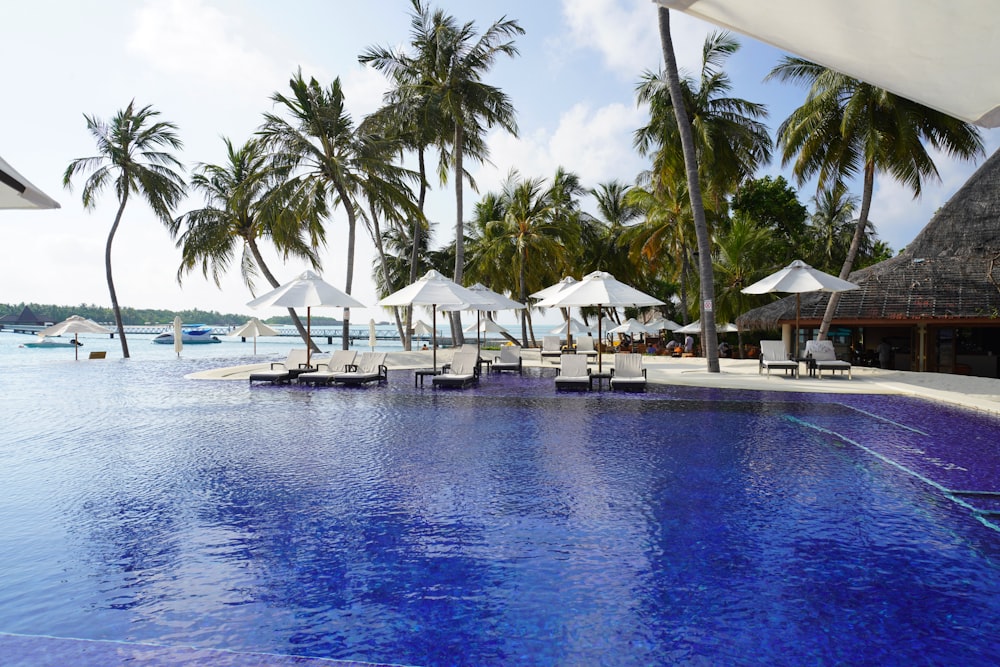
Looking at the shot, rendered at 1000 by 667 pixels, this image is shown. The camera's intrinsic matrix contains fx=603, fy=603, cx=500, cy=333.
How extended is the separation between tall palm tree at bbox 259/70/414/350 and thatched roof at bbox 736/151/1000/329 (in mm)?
16004

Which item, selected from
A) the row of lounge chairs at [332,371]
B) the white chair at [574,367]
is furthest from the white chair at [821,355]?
the row of lounge chairs at [332,371]

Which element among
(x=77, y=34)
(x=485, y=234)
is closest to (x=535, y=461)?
(x=77, y=34)

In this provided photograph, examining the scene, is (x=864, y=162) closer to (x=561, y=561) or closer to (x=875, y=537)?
(x=875, y=537)

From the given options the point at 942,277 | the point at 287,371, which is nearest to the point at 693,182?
the point at 942,277

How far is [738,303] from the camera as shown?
29969mm

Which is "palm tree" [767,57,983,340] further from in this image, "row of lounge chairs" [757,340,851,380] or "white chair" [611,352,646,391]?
"white chair" [611,352,646,391]

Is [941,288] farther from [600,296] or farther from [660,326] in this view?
[660,326]

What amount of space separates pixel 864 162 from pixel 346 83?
61.1 ft

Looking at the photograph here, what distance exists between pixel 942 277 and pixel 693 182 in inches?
389

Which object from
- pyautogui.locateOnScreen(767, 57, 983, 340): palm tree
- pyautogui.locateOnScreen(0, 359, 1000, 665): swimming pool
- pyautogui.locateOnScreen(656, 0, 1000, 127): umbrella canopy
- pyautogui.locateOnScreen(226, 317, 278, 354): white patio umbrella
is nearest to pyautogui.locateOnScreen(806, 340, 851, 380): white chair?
pyautogui.locateOnScreen(767, 57, 983, 340): palm tree

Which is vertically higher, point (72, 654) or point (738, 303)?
point (738, 303)

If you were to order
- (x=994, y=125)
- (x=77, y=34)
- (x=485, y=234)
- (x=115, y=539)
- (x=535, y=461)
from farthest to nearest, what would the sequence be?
(x=485, y=234) < (x=77, y=34) < (x=535, y=461) < (x=115, y=539) < (x=994, y=125)

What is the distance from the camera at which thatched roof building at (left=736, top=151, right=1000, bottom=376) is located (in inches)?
738

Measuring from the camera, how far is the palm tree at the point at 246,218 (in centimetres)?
2206
